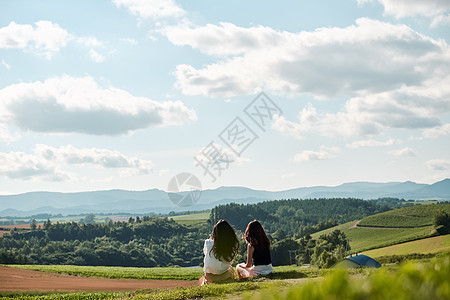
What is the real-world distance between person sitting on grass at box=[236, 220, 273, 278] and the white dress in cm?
78

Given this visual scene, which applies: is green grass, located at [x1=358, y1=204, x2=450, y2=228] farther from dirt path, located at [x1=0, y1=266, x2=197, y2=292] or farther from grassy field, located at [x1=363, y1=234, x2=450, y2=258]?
dirt path, located at [x1=0, y1=266, x2=197, y2=292]

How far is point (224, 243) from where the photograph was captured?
11102 millimetres

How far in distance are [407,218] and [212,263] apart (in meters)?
116

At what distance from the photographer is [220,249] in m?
11.1

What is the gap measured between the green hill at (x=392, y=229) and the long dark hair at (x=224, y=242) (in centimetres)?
8416

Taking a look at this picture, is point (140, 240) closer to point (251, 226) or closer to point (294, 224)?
point (294, 224)

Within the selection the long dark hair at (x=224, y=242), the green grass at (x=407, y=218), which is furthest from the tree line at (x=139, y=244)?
the long dark hair at (x=224, y=242)

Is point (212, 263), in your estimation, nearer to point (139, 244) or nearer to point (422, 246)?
point (422, 246)

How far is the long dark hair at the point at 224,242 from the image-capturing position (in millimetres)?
11078

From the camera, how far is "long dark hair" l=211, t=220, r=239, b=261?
11078 millimetres

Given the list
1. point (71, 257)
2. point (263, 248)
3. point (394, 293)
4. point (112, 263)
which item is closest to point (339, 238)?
point (112, 263)

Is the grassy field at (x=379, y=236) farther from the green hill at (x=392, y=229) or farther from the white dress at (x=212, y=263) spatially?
the white dress at (x=212, y=263)

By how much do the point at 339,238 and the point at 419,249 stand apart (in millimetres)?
23820

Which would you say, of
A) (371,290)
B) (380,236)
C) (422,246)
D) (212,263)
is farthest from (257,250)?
(380,236)
